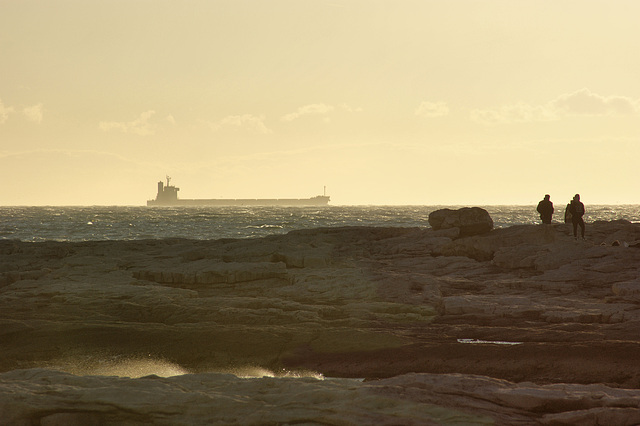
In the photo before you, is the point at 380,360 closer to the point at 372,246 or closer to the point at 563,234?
the point at 372,246

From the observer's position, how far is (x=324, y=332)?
1191 cm

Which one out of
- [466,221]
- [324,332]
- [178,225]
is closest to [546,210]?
[466,221]

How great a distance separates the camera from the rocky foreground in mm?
6426

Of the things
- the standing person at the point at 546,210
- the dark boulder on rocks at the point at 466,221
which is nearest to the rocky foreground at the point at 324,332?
the dark boulder on rocks at the point at 466,221

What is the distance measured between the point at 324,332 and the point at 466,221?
45.1 feet

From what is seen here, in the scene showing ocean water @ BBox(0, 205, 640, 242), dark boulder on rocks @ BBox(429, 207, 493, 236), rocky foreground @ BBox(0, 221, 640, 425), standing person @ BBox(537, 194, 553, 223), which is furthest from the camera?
ocean water @ BBox(0, 205, 640, 242)

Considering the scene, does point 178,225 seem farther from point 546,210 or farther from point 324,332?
point 324,332

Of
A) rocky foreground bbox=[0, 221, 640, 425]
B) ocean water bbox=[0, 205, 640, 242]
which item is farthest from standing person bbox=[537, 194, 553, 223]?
ocean water bbox=[0, 205, 640, 242]

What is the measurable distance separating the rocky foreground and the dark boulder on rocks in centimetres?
64

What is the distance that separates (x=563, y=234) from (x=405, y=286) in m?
11.6

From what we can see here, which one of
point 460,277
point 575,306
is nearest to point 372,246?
point 460,277

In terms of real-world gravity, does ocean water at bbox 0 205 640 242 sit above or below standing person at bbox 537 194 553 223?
below

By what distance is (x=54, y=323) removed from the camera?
12562mm

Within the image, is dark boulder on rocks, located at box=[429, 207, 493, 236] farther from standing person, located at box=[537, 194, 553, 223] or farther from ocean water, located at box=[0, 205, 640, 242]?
ocean water, located at box=[0, 205, 640, 242]
